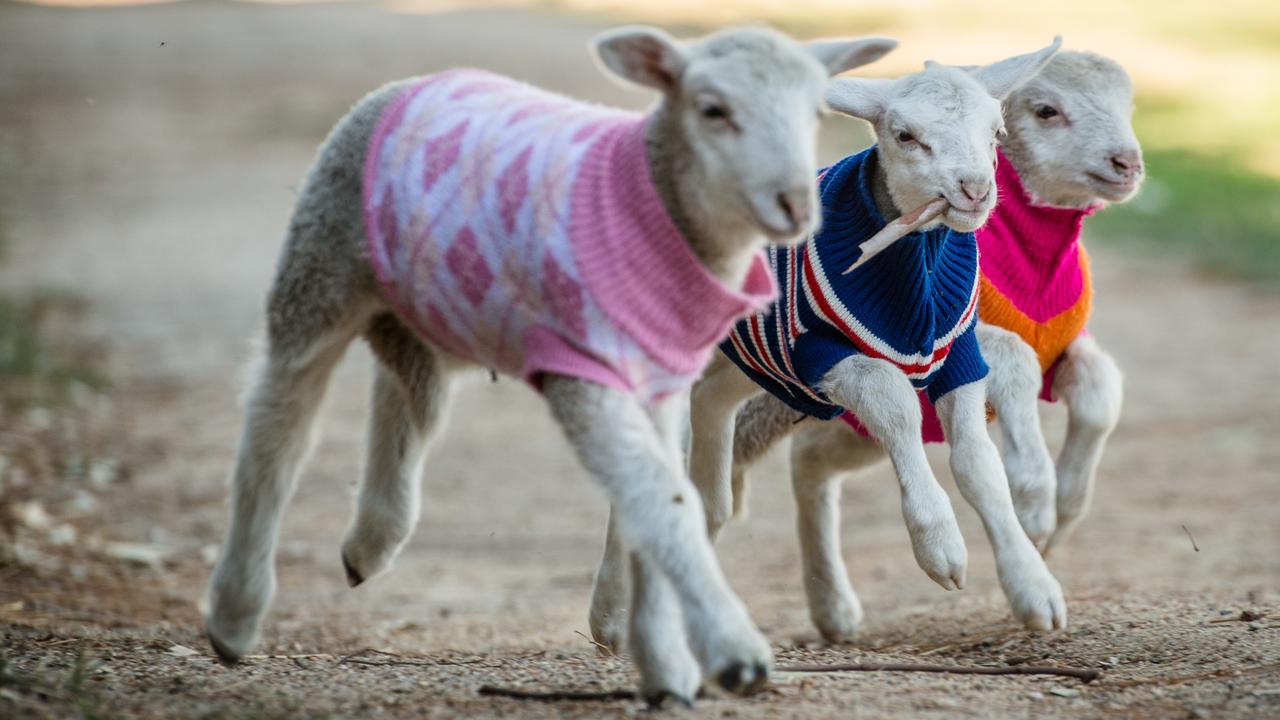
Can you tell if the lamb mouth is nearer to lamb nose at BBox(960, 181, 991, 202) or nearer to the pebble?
lamb nose at BBox(960, 181, 991, 202)

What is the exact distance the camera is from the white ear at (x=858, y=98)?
524cm

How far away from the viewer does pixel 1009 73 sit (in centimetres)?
546

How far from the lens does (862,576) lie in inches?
308

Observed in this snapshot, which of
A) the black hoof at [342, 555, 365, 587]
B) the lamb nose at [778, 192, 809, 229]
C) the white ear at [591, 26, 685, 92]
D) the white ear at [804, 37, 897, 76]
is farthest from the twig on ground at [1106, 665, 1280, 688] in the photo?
the black hoof at [342, 555, 365, 587]

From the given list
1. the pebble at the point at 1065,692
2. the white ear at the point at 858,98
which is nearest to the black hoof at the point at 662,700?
the pebble at the point at 1065,692

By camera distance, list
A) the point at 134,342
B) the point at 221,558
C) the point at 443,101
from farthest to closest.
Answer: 1. the point at 134,342
2. the point at 221,558
3. the point at 443,101

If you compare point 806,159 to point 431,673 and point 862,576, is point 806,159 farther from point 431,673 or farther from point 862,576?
point 862,576

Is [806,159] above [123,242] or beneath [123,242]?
above

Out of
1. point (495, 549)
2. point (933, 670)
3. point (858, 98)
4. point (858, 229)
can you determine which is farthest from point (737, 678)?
point (495, 549)

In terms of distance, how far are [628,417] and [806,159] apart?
76 cm

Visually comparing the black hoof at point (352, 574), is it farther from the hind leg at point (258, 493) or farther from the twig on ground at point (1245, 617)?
the twig on ground at point (1245, 617)

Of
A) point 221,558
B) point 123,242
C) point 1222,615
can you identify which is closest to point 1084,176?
point 1222,615

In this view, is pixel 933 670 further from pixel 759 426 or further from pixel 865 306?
pixel 759 426

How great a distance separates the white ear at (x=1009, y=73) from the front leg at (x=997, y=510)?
0.98m
